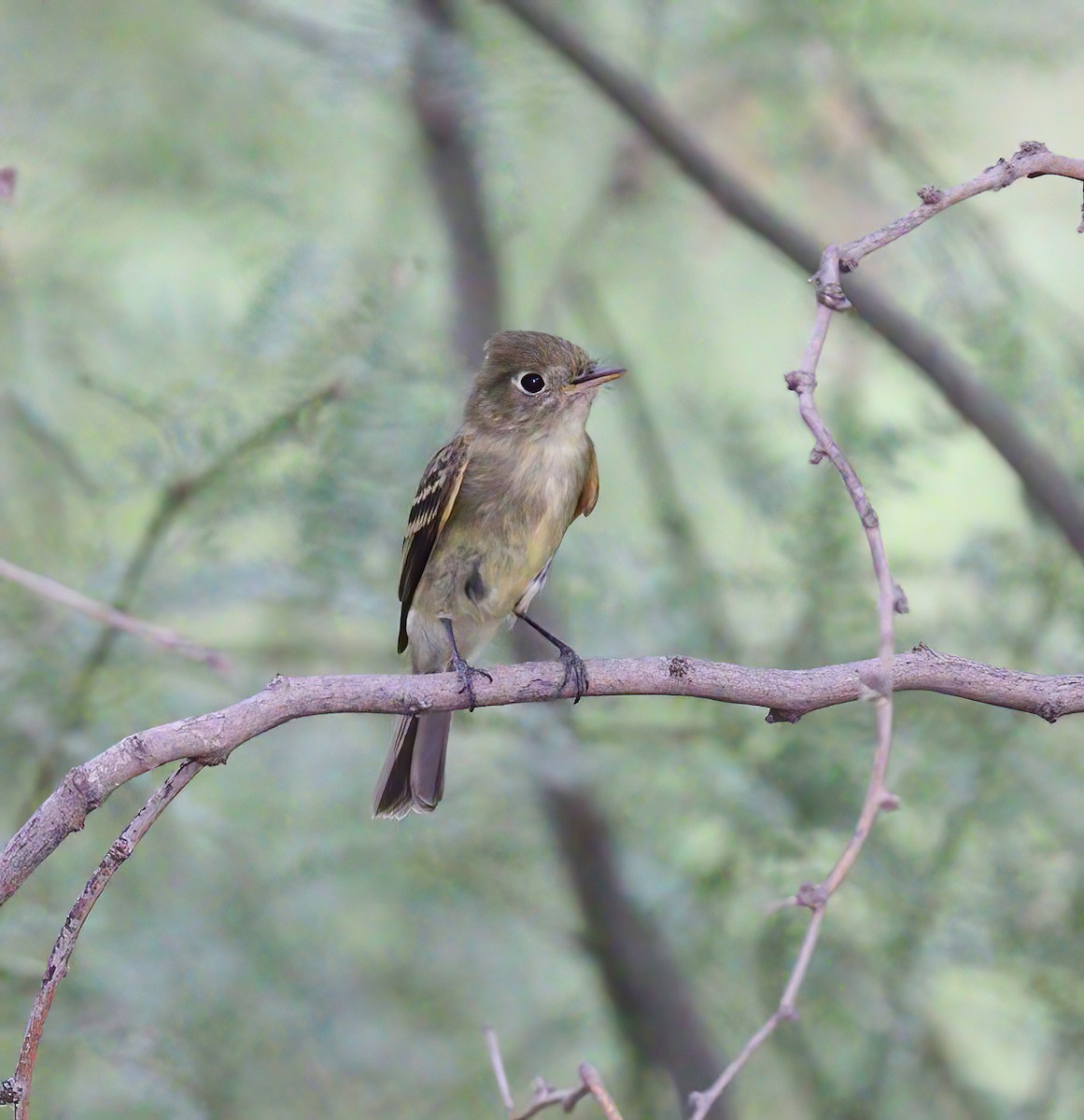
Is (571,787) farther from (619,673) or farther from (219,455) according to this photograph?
(619,673)

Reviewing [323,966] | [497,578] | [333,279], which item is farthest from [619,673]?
[323,966]

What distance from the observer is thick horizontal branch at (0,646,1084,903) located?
5.67 ft

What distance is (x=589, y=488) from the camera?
3.72m

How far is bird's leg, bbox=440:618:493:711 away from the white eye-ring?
62cm

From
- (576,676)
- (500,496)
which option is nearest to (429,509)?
(500,496)

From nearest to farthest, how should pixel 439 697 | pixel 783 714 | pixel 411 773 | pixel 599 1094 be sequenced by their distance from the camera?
pixel 599 1094
pixel 783 714
pixel 439 697
pixel 411 773

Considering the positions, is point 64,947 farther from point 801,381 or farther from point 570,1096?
point 801,381

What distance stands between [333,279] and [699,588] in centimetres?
139

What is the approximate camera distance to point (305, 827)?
4449mm

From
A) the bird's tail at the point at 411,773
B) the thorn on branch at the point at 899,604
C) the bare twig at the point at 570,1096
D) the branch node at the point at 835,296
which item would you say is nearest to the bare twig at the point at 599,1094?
the bare twig at the point at 570,1096

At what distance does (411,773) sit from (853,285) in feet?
5.72

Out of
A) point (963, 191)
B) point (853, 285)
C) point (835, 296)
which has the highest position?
point (853, 285)

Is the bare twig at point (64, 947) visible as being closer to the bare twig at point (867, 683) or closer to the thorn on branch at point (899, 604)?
the bare twig at point (867, 683)

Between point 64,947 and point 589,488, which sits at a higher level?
point 589,488
